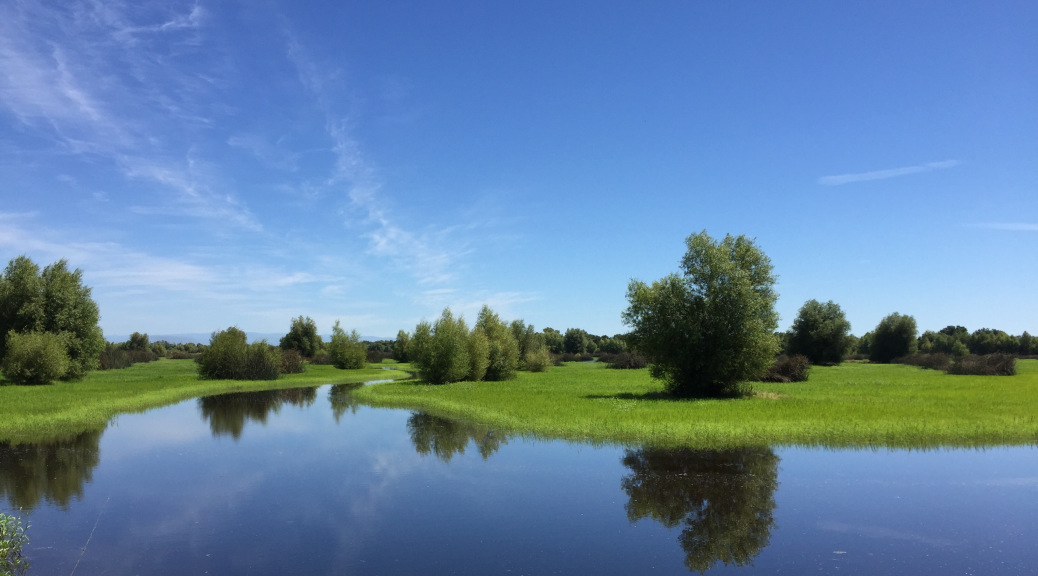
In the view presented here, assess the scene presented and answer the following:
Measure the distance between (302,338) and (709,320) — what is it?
81.4m

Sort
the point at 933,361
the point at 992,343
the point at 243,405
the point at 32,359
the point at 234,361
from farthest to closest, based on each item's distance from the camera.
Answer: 1. the point at 992,343
2. the point at 933,361
3. the point at 234,361
4. the point at 32,359
5. the point at 243,405

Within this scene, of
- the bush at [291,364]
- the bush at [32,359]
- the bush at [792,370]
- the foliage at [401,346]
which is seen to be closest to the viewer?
the bush at [32,359]

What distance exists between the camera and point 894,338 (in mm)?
86000

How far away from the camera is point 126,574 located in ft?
34.3

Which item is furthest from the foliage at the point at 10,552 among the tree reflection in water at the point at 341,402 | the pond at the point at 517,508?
the tree reflection in water at the point at 341,402

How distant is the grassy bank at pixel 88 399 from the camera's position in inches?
1089

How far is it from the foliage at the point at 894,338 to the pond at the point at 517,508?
7587 centimetres

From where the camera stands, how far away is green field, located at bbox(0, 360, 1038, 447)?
22266 millimetres

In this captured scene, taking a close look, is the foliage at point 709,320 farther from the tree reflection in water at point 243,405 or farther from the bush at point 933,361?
the bush at point 933,361

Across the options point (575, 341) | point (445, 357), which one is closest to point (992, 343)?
point (575, 341)

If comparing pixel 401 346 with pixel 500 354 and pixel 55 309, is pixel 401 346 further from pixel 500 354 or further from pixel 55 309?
pixel 55 309

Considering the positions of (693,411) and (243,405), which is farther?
(243,405)

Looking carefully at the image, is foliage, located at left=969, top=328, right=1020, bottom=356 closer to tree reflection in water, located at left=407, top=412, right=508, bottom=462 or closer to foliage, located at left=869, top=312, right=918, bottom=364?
foliage, located at left=869, top=312, right=918, bottom=364

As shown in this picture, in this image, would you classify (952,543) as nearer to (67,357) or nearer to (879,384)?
(879,384)
